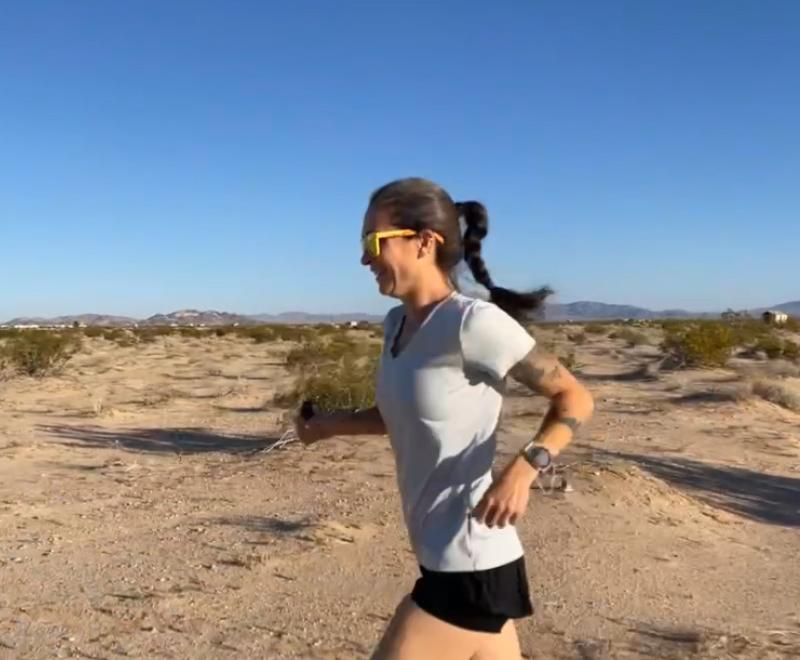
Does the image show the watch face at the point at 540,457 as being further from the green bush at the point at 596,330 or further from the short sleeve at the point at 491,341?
the green bush at the point at 596,330

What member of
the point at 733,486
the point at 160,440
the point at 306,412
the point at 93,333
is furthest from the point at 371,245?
the point at 93,333

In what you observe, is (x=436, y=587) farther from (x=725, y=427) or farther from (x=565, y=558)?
(x=725, y=427)

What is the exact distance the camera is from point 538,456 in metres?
2.10

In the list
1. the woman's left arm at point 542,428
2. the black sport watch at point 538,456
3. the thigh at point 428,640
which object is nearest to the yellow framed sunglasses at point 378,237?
the woman's left arm at point 542,428

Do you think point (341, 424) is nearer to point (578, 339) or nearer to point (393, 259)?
point (393, 259)

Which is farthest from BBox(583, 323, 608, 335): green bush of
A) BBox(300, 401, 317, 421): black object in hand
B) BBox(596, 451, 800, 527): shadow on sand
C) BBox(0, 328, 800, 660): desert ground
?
BBox(300, 401, 317, 421): black object in hand

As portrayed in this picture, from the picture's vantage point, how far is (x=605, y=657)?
4184mm

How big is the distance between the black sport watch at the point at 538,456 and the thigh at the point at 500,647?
1.34 feet

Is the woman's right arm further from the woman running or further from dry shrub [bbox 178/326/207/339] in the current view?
dry shrub [bbox 178/326/207/339]

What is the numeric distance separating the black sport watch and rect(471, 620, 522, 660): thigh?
41 centimetres

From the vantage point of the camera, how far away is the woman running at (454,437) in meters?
2.10

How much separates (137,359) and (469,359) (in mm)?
23156

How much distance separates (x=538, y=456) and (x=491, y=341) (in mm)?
263

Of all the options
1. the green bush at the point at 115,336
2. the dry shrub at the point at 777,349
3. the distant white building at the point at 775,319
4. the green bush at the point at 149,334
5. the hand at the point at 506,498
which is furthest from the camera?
the distant white building at the point at 775,319
